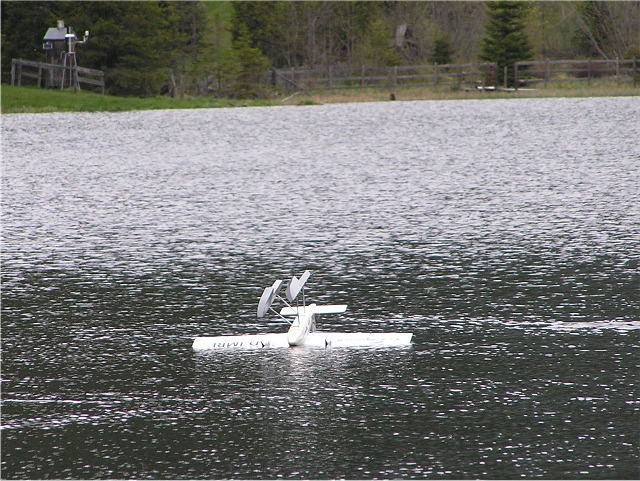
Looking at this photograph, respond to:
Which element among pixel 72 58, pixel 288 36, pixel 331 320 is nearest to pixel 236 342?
pixel 331 320

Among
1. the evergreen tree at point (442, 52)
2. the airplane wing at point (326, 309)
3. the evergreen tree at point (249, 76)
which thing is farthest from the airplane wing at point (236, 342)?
the evergreen tree at point (442, 52)

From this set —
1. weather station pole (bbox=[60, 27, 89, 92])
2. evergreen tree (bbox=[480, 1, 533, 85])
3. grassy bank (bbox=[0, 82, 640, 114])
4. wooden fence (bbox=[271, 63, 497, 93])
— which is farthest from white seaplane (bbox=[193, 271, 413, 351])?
evergreen tree (bbox=[480, 1, 533, 85])

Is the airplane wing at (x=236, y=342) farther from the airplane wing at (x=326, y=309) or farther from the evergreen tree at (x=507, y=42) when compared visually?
the evergreen tree at (x=507, y=42)

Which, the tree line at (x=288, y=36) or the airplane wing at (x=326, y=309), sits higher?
the tree line at (x=288, y=36)

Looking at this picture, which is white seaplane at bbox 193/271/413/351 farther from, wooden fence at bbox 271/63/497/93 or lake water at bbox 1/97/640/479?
wooden fence at bbox 271/63/497/93

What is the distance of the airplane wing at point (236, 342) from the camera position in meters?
14.3

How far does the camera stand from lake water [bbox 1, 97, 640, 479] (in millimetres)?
10641

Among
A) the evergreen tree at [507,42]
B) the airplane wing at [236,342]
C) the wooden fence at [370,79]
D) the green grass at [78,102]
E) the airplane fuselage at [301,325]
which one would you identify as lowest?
the airplane wing at [236,342]

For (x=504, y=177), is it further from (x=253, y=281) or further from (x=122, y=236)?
(x=253, y=281)

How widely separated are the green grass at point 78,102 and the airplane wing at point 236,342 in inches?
2033

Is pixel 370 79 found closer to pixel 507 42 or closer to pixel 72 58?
pixel 507 42

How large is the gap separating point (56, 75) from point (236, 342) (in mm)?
62310

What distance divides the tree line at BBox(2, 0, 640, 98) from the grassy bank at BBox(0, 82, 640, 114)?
16.7ft

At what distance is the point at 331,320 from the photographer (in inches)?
623
